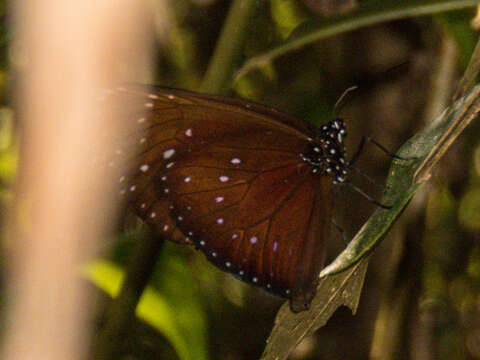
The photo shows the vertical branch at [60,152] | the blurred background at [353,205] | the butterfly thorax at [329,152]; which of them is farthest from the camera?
the blurred background at [353,205]

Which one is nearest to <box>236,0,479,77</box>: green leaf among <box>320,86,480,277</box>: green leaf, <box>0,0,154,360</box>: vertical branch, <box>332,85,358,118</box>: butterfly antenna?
<box>332,85,358,118</box>: butterfly antenna

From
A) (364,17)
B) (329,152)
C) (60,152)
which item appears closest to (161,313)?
(329,152)

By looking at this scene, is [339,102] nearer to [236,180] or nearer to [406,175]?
[236,180]

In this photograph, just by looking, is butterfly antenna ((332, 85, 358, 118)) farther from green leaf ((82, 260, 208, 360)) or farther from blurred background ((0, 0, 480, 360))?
green leaf ((82, 260, 208, 360))

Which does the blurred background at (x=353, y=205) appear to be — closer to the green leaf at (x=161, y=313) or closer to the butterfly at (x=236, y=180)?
the green leaf at (x=161, y=313)

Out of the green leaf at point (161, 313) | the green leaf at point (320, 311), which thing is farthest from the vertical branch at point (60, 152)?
the green leaf at point (161, 313)

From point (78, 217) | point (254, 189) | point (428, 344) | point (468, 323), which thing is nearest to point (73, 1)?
point (78, 217)

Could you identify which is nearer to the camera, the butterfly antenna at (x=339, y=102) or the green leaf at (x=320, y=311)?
the green leaf at (x=320, y=311)

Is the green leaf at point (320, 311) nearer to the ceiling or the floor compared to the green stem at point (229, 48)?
nearer to the floor
